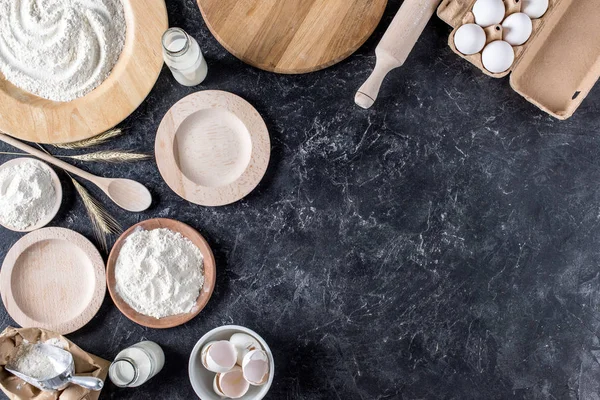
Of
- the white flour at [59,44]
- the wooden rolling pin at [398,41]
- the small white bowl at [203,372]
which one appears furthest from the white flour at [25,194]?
the wooden rolling pin at [398,41]

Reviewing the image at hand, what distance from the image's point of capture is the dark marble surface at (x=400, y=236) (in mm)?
1545

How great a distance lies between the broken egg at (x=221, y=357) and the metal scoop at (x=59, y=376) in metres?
0.27

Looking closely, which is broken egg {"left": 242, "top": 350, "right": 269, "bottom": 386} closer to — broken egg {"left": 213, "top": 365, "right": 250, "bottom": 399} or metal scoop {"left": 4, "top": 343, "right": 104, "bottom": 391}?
broken egg {"left": 213, "top": 365, "right": 250, "bottom": 399}

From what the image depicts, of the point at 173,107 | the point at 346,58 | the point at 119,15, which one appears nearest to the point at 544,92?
the point at 346,58

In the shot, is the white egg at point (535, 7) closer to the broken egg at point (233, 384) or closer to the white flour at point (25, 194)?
the broken egg at point (233, 384)

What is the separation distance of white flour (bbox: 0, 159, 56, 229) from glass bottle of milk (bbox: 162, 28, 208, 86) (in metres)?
0.44

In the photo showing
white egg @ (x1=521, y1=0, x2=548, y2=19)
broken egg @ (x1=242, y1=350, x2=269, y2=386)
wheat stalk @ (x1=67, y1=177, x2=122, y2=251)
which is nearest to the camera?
broken egg @ (x1=242, y1=350, x2=269, y2=386)

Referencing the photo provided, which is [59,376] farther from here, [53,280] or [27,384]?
[53,280]

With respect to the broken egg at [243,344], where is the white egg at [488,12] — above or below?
above

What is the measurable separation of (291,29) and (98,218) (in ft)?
2.36

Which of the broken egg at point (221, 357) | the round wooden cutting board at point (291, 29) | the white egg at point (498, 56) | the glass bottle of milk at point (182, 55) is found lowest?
the broken egg at point (221, 357)

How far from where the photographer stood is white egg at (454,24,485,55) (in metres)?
1.41

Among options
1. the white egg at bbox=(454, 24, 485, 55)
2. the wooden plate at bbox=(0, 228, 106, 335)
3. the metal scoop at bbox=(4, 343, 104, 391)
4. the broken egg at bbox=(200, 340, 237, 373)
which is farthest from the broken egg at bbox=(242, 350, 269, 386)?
the white egg at bbox=(454, 24, 485, 55)

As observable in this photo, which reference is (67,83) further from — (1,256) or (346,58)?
(346,58)
